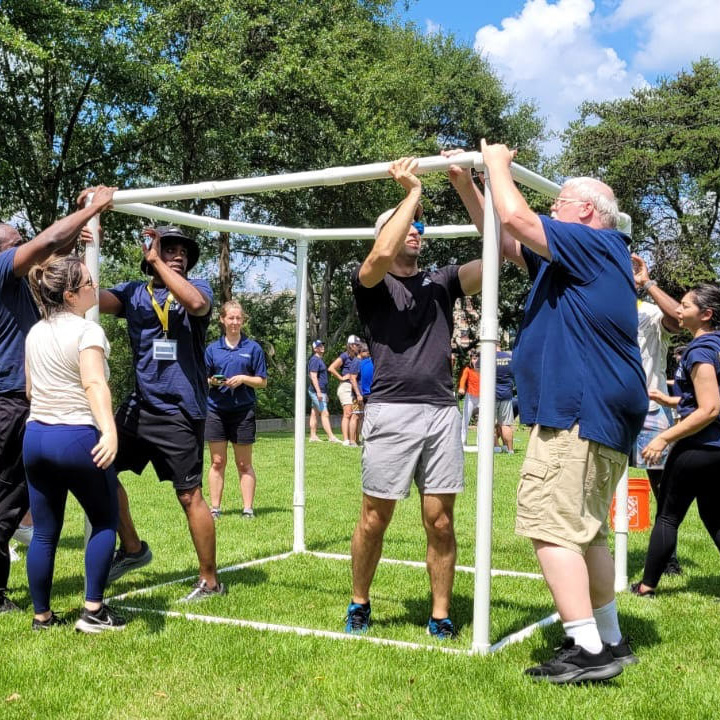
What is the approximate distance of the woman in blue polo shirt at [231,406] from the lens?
8.83 m

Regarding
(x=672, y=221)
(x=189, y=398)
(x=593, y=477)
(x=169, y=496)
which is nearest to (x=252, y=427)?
(x=169, y=496)

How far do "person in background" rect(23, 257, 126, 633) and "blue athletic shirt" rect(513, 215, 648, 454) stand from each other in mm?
2125

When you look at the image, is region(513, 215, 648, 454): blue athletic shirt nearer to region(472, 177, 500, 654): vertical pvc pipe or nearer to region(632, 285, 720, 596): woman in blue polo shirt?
region(472, 177, 500, 654): vertical pvc pipe

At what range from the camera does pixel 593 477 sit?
370 cm

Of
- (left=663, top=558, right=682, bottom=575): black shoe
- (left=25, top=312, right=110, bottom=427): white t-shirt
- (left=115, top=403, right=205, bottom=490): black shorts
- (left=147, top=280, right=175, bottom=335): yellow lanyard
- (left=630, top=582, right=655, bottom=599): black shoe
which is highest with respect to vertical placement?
(left=147, top=280, right=175, bottom=335): yellow lanyard

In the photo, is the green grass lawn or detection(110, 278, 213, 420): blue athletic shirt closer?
the green grass lawn

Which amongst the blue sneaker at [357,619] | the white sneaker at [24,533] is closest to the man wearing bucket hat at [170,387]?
the blue sneaker at [357,619]

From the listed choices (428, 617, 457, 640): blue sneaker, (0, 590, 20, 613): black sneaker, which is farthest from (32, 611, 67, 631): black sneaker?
(428, 617, 457, 640): blue sneaker

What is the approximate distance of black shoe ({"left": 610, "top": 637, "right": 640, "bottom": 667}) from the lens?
4.07 m

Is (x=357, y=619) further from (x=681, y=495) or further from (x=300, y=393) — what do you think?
(x=300, y=393)

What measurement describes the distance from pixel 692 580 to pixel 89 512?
4267 mm

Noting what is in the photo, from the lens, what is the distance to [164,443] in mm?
5125

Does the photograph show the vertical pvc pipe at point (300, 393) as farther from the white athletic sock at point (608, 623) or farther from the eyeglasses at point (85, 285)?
the white athletic sock at point (608, 623)

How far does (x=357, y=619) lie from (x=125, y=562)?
1.90 metres
